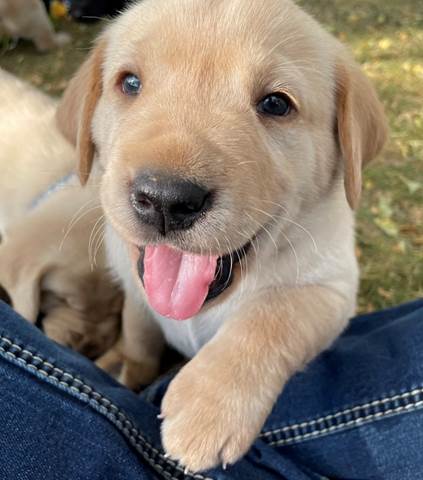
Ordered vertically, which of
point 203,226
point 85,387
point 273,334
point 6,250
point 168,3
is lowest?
point 6,250

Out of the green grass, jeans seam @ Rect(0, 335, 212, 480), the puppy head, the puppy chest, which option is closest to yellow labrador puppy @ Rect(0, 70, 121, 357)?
the puppy chest

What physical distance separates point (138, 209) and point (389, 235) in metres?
2.52

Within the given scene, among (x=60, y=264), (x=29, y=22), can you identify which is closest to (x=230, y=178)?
(x=60, y=264)

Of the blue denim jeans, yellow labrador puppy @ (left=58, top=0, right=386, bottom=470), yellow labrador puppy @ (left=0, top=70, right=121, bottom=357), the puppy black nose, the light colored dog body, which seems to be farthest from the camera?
the light colored dog body

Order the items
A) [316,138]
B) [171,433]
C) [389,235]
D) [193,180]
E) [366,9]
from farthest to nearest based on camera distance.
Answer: [366,9]
[389,235]
[316,138]
[171,433]
[193,180]

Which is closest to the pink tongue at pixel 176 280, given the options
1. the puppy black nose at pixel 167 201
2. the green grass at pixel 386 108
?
the puppy black nose at pixel 167 201

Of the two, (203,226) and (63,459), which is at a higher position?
(203,226)

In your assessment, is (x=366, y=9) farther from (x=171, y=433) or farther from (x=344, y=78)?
(x=171, y=433)

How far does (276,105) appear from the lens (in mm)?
1828

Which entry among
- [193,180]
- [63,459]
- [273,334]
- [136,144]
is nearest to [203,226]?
[193,180]

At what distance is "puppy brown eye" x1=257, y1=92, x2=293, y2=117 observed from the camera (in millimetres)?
1813

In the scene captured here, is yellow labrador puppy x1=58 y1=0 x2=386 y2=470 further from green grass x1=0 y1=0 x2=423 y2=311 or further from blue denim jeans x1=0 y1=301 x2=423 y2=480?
green grass x1=0 y1=0 x2=423 y2=311

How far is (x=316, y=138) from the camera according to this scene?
1.92 m

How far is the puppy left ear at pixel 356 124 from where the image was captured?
196cm
